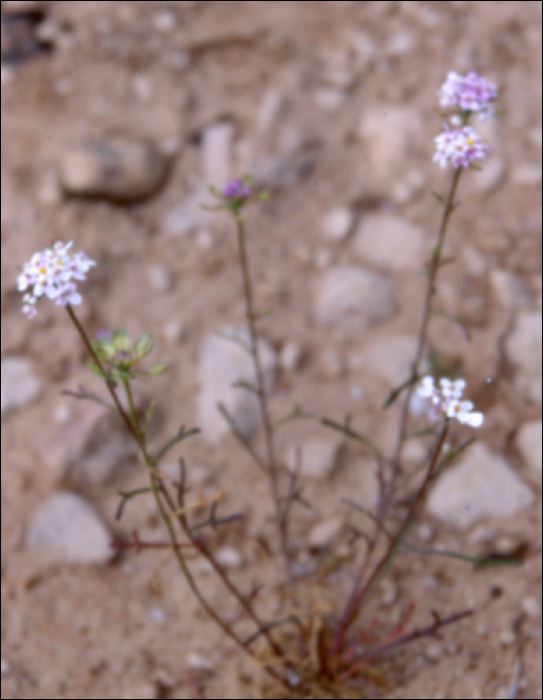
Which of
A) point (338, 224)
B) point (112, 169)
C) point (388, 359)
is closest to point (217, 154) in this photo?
point (112, 169)

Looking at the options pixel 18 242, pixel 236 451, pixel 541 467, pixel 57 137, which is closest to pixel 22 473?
pixel 236 451

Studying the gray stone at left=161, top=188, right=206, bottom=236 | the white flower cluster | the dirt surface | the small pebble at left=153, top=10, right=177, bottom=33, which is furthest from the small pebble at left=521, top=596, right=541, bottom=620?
the small pebble at left=153, top=10, right=177, bottom=33

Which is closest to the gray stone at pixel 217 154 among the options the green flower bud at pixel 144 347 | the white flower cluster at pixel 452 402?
the green flower bud at pixel 144 347

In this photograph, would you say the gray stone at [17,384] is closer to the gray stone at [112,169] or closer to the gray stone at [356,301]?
the gray stone at [112,169]

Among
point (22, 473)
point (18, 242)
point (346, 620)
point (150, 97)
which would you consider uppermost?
point (150, 97)

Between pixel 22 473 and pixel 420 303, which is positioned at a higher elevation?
pixel 420 303

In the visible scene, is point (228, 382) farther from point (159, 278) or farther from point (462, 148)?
point (462, 148)

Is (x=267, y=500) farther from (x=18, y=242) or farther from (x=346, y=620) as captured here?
(x=18, y=242)
